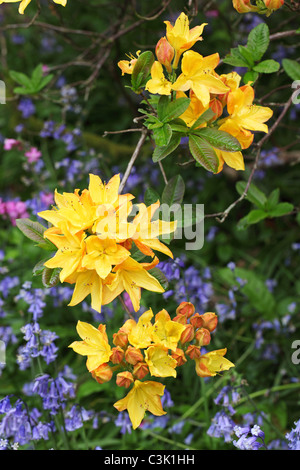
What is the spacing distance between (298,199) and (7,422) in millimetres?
1729

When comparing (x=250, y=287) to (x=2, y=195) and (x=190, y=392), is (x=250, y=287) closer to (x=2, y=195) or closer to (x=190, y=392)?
(x=190, y=392)

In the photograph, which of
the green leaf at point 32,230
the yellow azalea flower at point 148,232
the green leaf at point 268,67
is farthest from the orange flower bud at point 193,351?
the green leaf at point 268,67

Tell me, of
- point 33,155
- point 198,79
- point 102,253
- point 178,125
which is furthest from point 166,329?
point 33,155

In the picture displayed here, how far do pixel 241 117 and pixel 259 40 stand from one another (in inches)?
13.4

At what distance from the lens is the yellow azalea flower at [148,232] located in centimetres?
124

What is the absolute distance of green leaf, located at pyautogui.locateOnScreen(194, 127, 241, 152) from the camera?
133cm

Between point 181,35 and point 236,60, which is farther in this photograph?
point 236,60

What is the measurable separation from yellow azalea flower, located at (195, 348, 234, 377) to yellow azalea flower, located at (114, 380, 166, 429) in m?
0.11

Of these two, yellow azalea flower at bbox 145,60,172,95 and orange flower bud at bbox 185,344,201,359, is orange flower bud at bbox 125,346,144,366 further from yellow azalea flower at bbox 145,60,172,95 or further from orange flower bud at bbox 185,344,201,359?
yellow azalea flower at bbox 145,60,172,95

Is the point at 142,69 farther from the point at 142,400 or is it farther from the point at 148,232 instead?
the point at 142,400

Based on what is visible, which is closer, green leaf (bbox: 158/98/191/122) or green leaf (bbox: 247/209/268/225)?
green leaf (bbox: 158/98/191/122)

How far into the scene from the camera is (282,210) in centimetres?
176

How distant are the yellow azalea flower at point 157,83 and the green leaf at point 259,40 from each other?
41 cm

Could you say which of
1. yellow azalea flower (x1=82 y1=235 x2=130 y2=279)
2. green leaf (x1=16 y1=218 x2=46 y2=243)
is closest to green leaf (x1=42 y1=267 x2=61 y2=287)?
green leaf (x1=16 y1=218 x2=46 y2=243)
